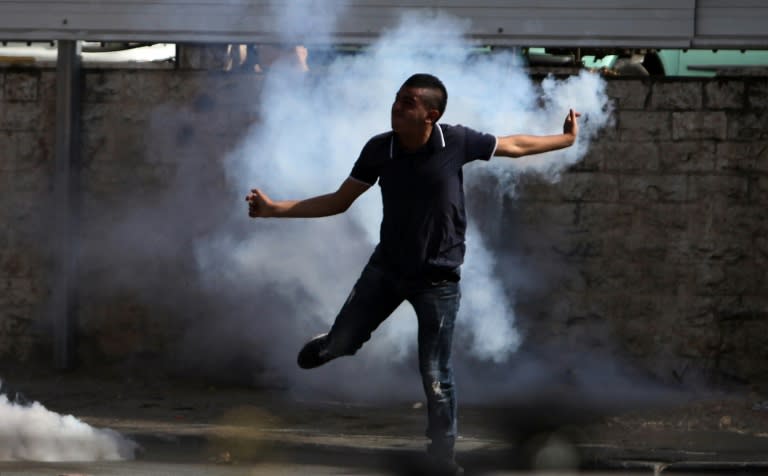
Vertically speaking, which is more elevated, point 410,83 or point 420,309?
point 410,83

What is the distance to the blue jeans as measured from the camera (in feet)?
19.4

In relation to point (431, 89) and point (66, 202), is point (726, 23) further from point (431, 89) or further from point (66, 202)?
point (66, 202)

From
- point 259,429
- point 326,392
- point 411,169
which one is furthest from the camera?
point 326,392

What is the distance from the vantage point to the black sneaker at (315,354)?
6172 millimetres

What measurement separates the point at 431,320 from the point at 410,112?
0.90 meters

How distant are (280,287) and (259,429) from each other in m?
1.76

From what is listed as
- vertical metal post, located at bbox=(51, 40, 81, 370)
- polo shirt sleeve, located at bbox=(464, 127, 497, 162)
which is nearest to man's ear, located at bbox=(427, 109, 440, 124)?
polo shirt sleeve, located at bbox=(464, 127, 497, 162)

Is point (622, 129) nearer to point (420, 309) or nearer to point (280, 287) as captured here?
point (280, 287)

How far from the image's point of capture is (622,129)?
29.9 ft

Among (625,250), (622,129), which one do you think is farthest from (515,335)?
(622,129)

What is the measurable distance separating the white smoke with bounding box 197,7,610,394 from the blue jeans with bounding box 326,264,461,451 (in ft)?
9.07

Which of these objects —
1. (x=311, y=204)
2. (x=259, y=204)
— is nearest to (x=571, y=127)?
(x=311, y=204)

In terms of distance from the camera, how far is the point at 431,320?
5.91 m

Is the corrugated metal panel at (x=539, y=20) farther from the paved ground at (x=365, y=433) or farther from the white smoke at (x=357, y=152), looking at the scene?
the paved ground at (x=365, y=433)
